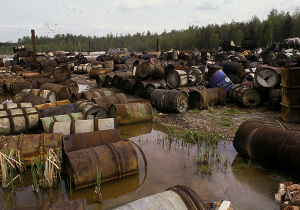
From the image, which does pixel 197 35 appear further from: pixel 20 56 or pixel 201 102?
pixel 201 102

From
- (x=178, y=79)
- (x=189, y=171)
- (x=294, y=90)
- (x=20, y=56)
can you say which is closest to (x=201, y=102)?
(x=178, y=79)

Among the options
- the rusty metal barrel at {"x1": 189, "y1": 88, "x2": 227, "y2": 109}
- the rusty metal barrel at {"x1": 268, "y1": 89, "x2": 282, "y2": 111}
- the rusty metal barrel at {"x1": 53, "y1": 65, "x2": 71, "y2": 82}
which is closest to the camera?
the rusty metal barrel at {"x1": 268, "y1": 89, "x2": 282, "y2": 111}

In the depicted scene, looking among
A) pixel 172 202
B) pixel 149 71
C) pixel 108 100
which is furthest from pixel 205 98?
pixel 172 202

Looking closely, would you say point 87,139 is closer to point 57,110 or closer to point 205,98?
point 57,110

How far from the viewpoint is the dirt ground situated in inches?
245

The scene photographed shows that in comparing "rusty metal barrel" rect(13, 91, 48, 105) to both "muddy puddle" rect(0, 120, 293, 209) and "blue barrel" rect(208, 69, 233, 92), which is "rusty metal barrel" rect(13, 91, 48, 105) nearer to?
"muddy puddle" rect(0, 120, 293, 209)

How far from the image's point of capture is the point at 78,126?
4965 mm

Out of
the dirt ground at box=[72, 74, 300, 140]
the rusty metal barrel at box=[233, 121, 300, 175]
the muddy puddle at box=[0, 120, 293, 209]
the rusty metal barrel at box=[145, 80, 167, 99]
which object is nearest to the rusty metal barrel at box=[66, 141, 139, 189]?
→ the muddy puddle at box=[0, 120, 293, 209]

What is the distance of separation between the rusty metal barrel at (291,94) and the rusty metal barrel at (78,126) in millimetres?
4511

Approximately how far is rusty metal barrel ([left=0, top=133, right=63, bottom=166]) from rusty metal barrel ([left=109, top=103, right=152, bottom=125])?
8.23 ft

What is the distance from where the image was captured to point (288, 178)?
388 centimetres

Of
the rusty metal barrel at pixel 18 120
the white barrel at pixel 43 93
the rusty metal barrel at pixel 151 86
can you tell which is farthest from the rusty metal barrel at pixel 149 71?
the rusty metal barrel at pixel 18 120

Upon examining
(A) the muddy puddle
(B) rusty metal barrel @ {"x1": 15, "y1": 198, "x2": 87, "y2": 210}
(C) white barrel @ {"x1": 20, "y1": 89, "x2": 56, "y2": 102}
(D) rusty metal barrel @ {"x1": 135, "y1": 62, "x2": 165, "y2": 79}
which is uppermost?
(D) rusty metal barrel @ {"x1": 135, "y1": 62, "x2": 165, "y2": 79}

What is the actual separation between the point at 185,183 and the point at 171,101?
392 centimetres
